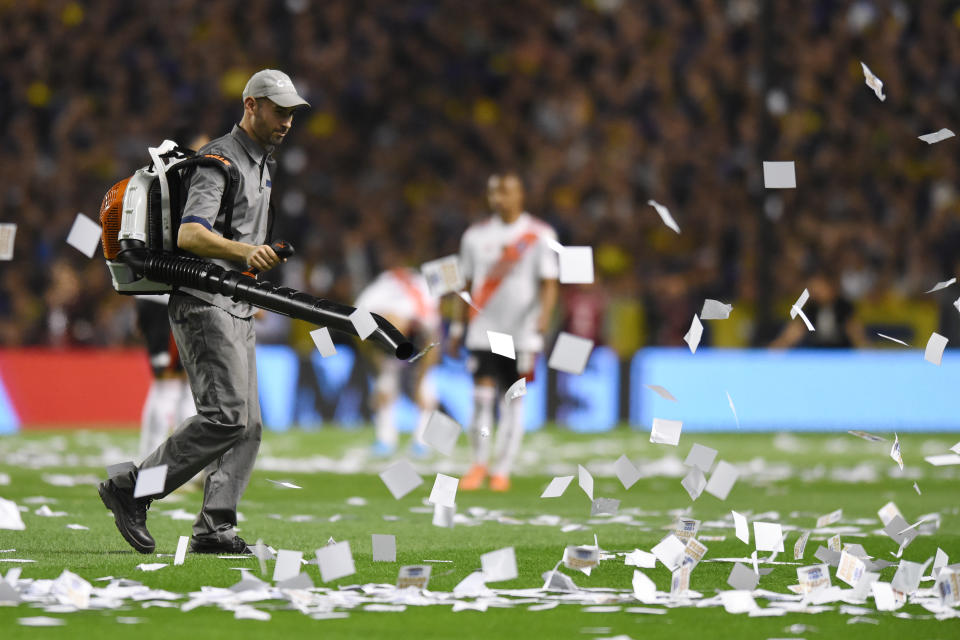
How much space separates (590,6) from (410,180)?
13.4ft

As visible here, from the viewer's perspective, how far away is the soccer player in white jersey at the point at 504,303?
35.1 ft

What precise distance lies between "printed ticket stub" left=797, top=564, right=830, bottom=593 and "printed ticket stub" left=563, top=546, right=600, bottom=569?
0.87 meters

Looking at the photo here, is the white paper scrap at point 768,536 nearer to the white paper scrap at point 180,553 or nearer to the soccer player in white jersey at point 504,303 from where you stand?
the white paper scrap at point 180,553

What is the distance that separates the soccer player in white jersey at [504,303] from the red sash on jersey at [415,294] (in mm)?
3914

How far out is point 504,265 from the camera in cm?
1088

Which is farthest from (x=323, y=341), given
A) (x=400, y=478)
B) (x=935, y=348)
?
(x=935, y=348)

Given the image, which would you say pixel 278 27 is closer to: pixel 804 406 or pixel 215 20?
pixel 215 20

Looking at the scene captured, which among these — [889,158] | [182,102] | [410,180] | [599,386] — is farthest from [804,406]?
[182,102]

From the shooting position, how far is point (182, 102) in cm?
2195

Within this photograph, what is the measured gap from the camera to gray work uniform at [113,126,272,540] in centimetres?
623

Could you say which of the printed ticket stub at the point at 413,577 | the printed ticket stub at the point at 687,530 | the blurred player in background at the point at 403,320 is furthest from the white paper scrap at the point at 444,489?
the blurred player in background at the point at 403,320

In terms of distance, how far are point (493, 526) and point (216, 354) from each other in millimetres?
2328

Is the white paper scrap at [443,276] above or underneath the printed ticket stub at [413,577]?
above

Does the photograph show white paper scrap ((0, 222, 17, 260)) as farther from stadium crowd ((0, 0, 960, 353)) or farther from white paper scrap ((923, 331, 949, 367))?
stadium crowd ((0, 0, 960, 353))
